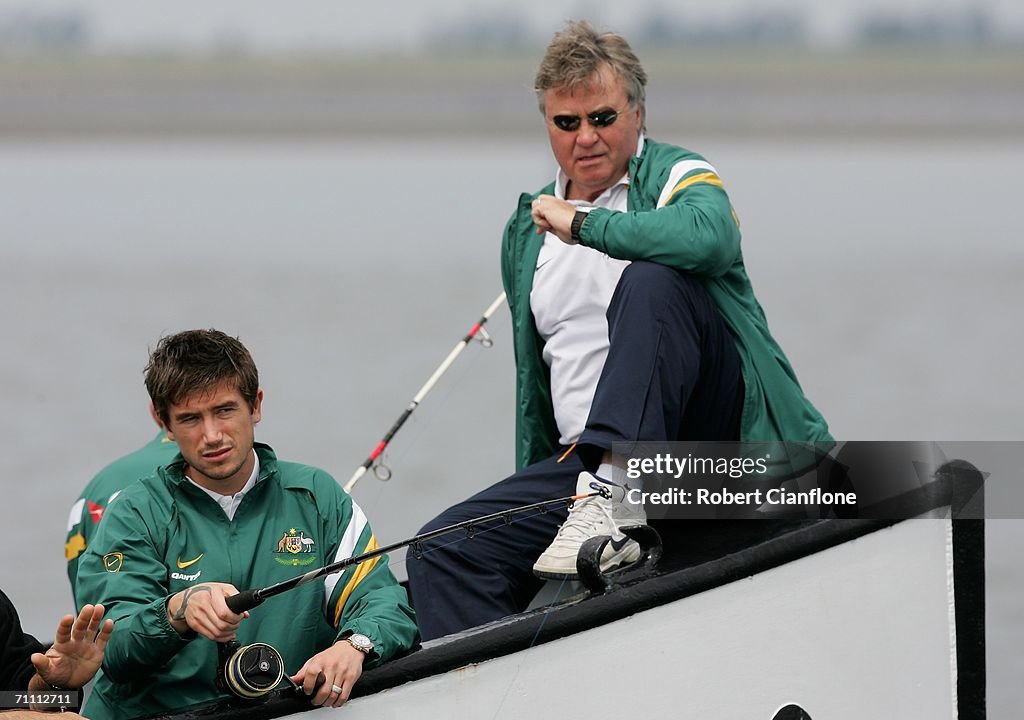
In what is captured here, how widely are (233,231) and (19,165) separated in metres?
12.6

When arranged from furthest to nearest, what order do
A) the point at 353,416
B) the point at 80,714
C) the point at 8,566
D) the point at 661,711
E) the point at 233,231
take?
the point at 233,231, the point at 353,416, the point at 8,566, the point at 661,711, the point at 80,714

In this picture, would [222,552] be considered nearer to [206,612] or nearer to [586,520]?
[206,612]

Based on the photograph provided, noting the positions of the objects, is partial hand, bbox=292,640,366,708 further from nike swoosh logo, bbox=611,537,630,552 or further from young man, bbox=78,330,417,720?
nike swoosh logo, bbox=611,537,630,552

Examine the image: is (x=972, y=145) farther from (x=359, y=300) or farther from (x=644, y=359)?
(x=644, y=359)

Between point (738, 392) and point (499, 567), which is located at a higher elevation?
point (738, 392)

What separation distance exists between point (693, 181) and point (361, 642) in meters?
1.27

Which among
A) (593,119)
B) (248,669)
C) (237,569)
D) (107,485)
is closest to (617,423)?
(593,119)

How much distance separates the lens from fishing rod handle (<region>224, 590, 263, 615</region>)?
8.59 ft

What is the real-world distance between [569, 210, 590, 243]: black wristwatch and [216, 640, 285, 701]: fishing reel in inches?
45.1

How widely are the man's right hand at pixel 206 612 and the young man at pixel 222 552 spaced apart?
0.18 ft

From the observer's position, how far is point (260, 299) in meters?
14.7

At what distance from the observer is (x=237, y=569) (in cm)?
290

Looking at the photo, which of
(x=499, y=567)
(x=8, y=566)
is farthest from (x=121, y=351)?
(x=499, y=567)

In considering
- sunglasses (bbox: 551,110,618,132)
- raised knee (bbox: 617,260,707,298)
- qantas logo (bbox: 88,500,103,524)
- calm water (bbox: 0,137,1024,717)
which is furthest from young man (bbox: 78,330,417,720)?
calm water (bbox: 0,137,1024,717)
